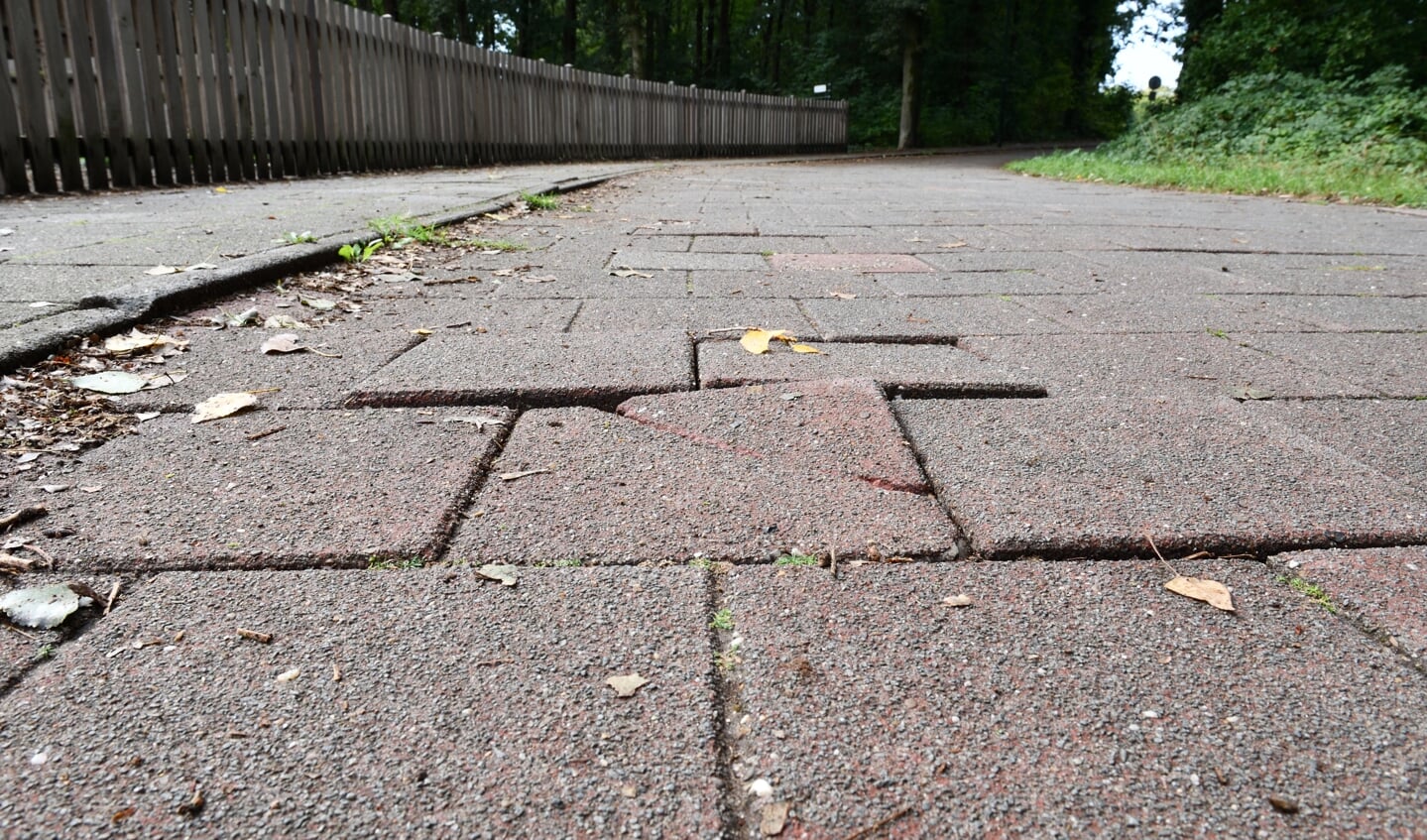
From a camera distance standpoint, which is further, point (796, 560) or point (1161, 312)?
point (1161, 312)

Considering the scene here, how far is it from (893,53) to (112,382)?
90.3 ft

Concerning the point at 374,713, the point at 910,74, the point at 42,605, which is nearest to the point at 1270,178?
the point at 374,713

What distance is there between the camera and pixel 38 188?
17.7 feet

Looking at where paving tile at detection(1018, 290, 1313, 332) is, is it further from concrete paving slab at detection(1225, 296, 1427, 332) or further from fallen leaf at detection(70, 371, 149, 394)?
fallen leaf at detection(70, 371, 149, 394)

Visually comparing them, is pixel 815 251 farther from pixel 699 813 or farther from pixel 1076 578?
pixel 699 813

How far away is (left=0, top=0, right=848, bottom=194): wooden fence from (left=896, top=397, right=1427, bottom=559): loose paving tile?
221 inches

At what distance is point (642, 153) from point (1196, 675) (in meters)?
17.1

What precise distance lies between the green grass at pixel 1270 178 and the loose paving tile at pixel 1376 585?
7581 mm

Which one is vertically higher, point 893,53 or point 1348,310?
point 893,53

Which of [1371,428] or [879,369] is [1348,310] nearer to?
[1371,428]

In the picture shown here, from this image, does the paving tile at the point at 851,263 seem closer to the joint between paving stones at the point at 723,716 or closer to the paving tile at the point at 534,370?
the paving tile at the point at 534,370

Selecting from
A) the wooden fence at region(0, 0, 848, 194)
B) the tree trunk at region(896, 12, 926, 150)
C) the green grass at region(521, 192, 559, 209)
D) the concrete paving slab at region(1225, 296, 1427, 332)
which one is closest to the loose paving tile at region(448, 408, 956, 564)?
the concrete paving slab at region(1225, 296, 1427, 332)

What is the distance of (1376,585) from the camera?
123 centimetres

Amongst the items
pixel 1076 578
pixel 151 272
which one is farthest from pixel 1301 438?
pixel 151 272
